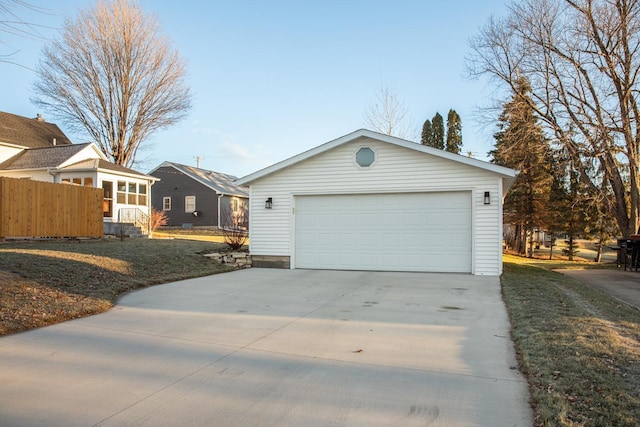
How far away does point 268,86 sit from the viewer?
1698cm

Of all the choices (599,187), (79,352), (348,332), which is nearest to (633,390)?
(348,332)

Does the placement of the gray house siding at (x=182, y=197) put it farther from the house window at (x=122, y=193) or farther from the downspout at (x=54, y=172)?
the downspout at (x=54, y=172)

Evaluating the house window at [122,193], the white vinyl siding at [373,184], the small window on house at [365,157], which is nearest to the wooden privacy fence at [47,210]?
the house window at [122,193]

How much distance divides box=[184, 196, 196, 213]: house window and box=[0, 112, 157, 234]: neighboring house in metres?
7.23

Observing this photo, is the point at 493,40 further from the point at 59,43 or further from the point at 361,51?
the point at 59,43

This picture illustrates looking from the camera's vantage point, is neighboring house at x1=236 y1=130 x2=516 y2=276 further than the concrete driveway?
Yes

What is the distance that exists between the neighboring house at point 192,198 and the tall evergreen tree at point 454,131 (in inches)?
644

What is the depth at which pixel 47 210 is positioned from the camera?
1296cm

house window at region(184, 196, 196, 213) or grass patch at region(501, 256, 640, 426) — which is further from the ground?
house window at region(184, 196, 196, 213)

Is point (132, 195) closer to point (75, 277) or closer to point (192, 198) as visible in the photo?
point (192, 198)

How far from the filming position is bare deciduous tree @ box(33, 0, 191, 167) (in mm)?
22359

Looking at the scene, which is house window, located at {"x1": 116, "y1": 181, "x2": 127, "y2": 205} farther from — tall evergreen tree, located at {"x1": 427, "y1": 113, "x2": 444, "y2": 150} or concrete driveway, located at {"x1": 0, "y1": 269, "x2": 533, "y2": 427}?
tall evergreen tree, located at {"x1": 427, "y1": 113, "x2": 444, "y2": 150}

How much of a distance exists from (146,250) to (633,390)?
35.9 ft

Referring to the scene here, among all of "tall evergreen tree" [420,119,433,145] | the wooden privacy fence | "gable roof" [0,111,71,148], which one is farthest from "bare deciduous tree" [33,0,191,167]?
"tall evergreen tree" [420,119,433,145]
